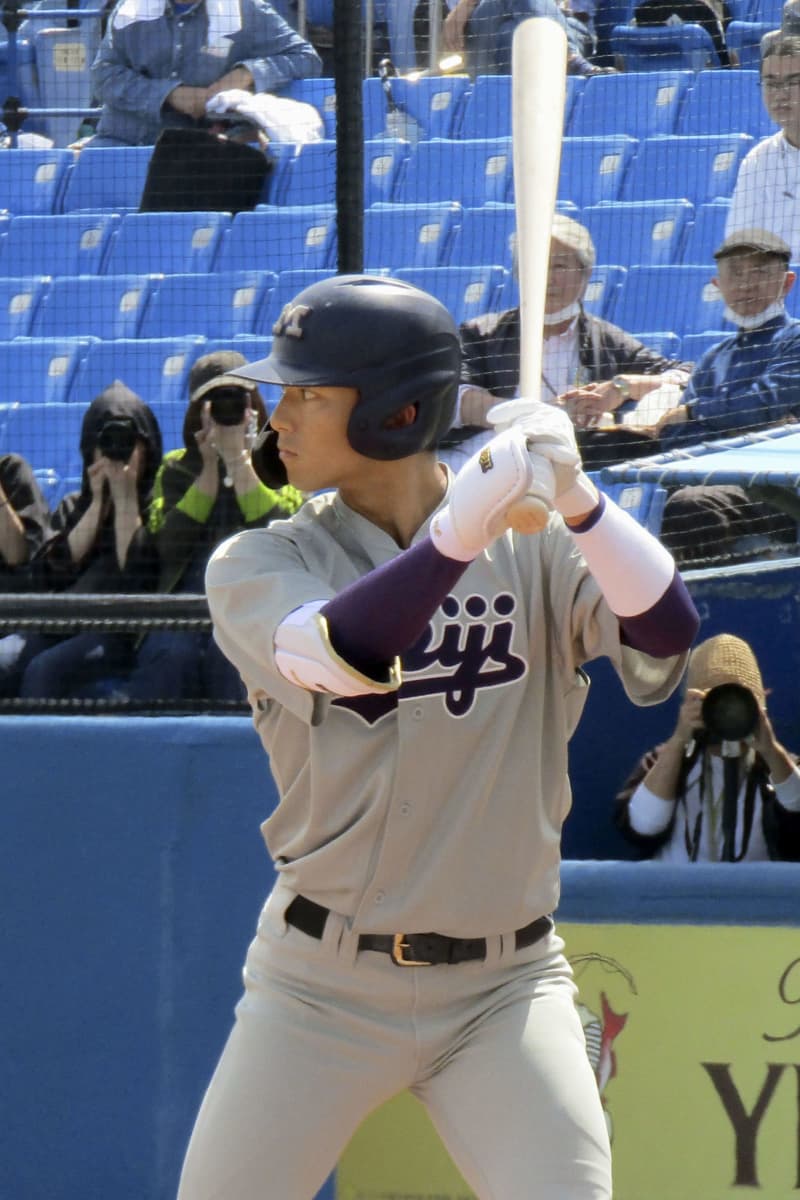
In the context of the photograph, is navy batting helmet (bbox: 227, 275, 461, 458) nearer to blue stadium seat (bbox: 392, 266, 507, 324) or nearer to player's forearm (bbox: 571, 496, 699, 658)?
player's forearm (bbox: 571, 496, 699, 658)

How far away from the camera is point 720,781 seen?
130 inches

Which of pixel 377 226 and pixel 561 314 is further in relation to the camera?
pixel 377 226

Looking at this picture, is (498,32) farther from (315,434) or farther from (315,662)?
(315,662)

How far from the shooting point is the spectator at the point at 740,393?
150 inches

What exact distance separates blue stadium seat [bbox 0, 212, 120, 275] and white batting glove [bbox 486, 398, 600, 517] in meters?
5.14

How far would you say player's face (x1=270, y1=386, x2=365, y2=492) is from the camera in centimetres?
220

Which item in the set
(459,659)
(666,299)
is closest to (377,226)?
(666,299)

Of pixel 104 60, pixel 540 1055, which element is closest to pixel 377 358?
pixel 540 1055

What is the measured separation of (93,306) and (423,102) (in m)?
1.53

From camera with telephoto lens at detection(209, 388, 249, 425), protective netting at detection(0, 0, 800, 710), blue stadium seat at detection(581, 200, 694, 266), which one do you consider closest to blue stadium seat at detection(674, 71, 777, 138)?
protective netting at detection(0, 0, 800, 710)

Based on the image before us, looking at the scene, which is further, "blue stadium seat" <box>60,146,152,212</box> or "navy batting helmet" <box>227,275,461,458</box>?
"blue stadium seat" <box>60,146,152,212</box>

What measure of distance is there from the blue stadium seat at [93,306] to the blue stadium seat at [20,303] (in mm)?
24

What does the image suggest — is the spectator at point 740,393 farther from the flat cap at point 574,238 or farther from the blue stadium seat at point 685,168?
the blue stadium seat at point 685,168

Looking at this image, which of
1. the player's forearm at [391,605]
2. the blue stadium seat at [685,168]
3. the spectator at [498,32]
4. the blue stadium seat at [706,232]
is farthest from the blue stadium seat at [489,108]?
the player's forearm at [391,605]
